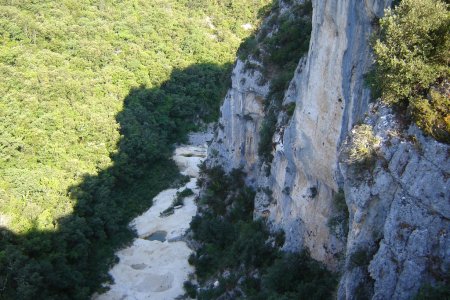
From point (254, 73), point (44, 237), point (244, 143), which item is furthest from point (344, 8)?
point (44, 237)

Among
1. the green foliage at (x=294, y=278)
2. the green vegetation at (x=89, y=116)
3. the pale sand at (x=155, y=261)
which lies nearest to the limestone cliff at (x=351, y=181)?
the green foliage at (x=294, y=278)

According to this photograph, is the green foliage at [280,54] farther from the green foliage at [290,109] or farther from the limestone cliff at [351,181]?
the green foliage at [290,109]

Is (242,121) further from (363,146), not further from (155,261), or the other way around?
(363,146)

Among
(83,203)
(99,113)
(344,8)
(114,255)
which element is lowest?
(114,255)

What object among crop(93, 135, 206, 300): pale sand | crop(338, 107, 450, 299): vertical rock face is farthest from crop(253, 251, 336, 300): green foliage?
crop(93, 135, 206, 300): pale sand

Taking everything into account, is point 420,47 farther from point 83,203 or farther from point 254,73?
point 83,203
